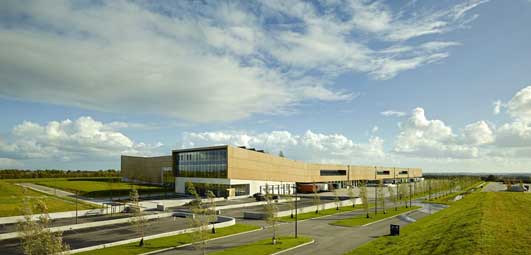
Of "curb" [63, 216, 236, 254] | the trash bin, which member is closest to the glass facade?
"curb" [63, 216, 236, 254]

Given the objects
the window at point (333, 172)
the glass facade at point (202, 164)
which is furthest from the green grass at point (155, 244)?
the window at point (333, 172)

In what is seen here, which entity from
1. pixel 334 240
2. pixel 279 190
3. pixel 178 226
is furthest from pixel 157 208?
pixel 279 190

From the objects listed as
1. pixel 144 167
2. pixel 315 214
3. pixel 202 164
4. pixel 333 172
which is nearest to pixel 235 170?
pixel 202 164

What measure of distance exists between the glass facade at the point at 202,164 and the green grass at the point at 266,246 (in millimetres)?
45653

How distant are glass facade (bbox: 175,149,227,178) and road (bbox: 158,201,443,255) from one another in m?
34.2

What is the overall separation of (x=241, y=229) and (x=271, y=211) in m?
7.55

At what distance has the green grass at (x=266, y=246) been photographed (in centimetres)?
3258

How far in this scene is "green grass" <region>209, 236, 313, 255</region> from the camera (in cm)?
3258

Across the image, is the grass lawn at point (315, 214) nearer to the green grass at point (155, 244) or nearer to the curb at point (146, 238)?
the curb at point (146, 238)

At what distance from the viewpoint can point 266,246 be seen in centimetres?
3509

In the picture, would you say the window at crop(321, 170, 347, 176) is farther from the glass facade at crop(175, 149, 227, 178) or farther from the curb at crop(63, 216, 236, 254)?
the curb at crop(63, 216, 236, 254)

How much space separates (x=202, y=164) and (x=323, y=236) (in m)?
53.0

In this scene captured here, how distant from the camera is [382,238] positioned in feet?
128

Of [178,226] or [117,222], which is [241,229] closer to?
[178,226]
